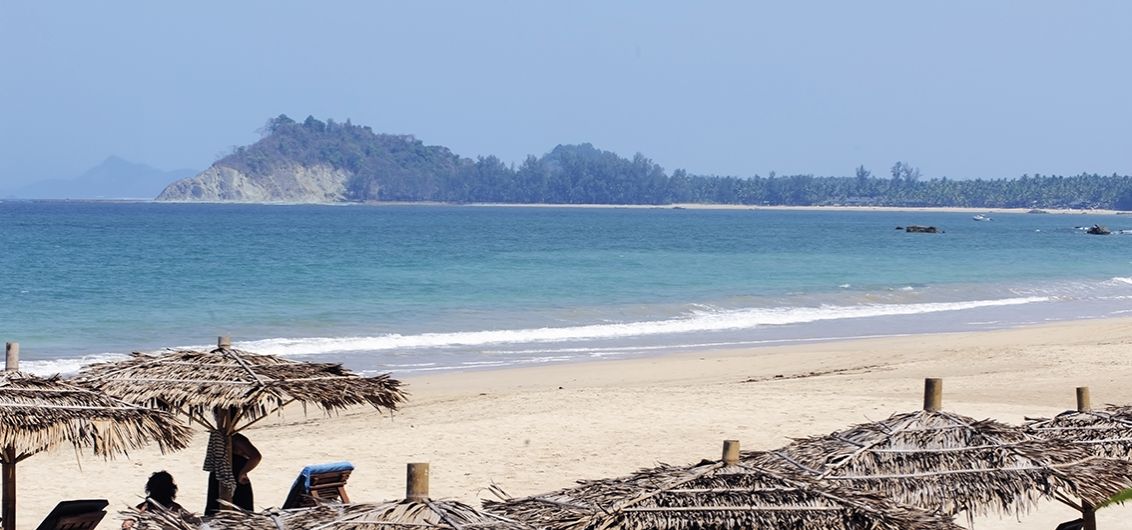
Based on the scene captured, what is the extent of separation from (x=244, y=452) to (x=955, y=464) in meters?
4.69

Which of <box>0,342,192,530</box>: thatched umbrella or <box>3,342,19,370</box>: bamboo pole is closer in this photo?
<box>0,342,192,530</box>: thatched umbrella

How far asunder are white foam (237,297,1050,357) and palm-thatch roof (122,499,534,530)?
1535cm

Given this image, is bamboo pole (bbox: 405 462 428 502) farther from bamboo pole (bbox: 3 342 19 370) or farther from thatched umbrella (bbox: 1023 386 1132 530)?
bamboo pole (bbox: 3 342 19 370)

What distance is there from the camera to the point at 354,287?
117ft

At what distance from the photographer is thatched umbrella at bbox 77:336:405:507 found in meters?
8.04

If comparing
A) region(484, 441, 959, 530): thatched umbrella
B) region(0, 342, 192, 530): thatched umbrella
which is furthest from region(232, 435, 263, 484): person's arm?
region(484, 441, 959, 530): thatched umbrella

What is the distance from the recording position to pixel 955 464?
6.70m

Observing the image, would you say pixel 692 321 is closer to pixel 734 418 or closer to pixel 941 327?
pixel 941 327

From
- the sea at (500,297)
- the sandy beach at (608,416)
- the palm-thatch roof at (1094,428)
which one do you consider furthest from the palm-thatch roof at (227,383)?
the sea at (500,297)

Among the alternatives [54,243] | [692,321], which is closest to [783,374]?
[692,321]

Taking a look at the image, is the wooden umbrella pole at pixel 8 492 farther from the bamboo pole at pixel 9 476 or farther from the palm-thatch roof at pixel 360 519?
the palm-thatch roof at pixel 360 519

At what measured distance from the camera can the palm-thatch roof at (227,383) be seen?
8.03m

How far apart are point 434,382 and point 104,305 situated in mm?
15448

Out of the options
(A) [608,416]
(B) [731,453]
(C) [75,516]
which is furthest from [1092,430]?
(A) [608,416]
